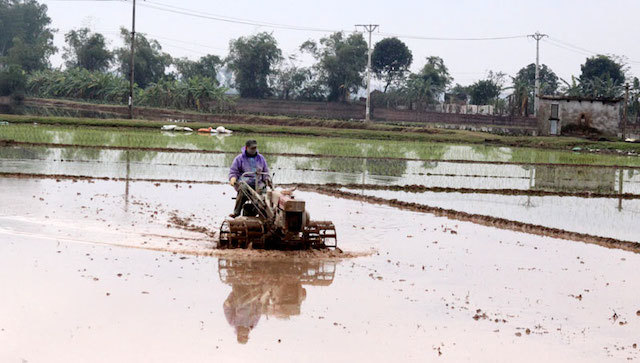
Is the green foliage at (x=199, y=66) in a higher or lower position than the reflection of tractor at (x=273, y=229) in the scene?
higher

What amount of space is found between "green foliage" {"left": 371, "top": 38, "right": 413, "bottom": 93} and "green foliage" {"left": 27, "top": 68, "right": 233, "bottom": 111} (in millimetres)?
24033

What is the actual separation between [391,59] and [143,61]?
2734cm

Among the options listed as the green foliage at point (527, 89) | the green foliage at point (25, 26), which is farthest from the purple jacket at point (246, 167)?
the green foliage at point (25, 26)

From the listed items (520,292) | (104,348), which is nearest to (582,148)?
(520,292)

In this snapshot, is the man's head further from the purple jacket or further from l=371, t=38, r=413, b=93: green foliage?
l=371, t=38, r=413, b=93: green foliage

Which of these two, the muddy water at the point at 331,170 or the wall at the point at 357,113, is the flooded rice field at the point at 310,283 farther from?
the wall at the point at 357,113

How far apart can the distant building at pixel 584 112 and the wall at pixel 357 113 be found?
32.6ft

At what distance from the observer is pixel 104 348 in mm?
7344

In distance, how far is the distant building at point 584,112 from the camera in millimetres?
59219

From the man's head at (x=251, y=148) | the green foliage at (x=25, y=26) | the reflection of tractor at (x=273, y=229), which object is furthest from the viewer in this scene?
the green foliage at (x=25, y=26)

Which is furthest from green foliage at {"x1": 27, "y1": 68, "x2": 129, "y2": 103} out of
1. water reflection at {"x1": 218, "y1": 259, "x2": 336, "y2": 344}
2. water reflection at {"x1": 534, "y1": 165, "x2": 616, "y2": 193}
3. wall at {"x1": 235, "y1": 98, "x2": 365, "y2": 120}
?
water reflection at {"x1": 218, "y1": 259, "x2": 336, "y2": 344}

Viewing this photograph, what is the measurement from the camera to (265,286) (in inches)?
403

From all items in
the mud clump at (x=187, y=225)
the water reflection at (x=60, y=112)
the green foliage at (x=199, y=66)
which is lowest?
the mud clump at (x=187, y=225)

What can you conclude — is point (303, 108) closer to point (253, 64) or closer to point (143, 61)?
point (253, 64)
